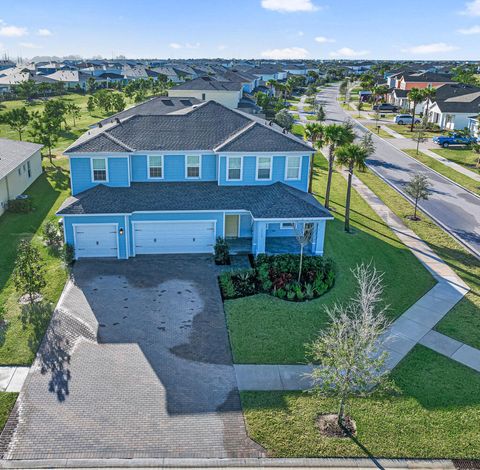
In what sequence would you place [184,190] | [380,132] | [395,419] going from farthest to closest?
[380,132], [184,190], [395,419]

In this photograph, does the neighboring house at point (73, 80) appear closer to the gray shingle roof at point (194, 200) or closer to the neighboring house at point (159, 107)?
the neighboring house at point (159, 107)

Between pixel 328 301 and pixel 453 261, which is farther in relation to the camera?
pixel 453 261

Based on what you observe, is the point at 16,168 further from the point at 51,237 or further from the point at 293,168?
the point at 293,168

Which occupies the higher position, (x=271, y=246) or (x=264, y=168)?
(x=264, y=168)

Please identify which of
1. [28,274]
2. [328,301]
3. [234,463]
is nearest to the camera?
[234,463]

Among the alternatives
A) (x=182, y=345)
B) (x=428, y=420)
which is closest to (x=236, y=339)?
(x=182, y=345)

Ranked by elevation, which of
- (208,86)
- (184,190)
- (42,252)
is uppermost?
(208,86)

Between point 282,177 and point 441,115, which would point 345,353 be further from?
point 441,115

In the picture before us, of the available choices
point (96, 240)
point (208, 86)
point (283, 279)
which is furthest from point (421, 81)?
point (96, 240)
